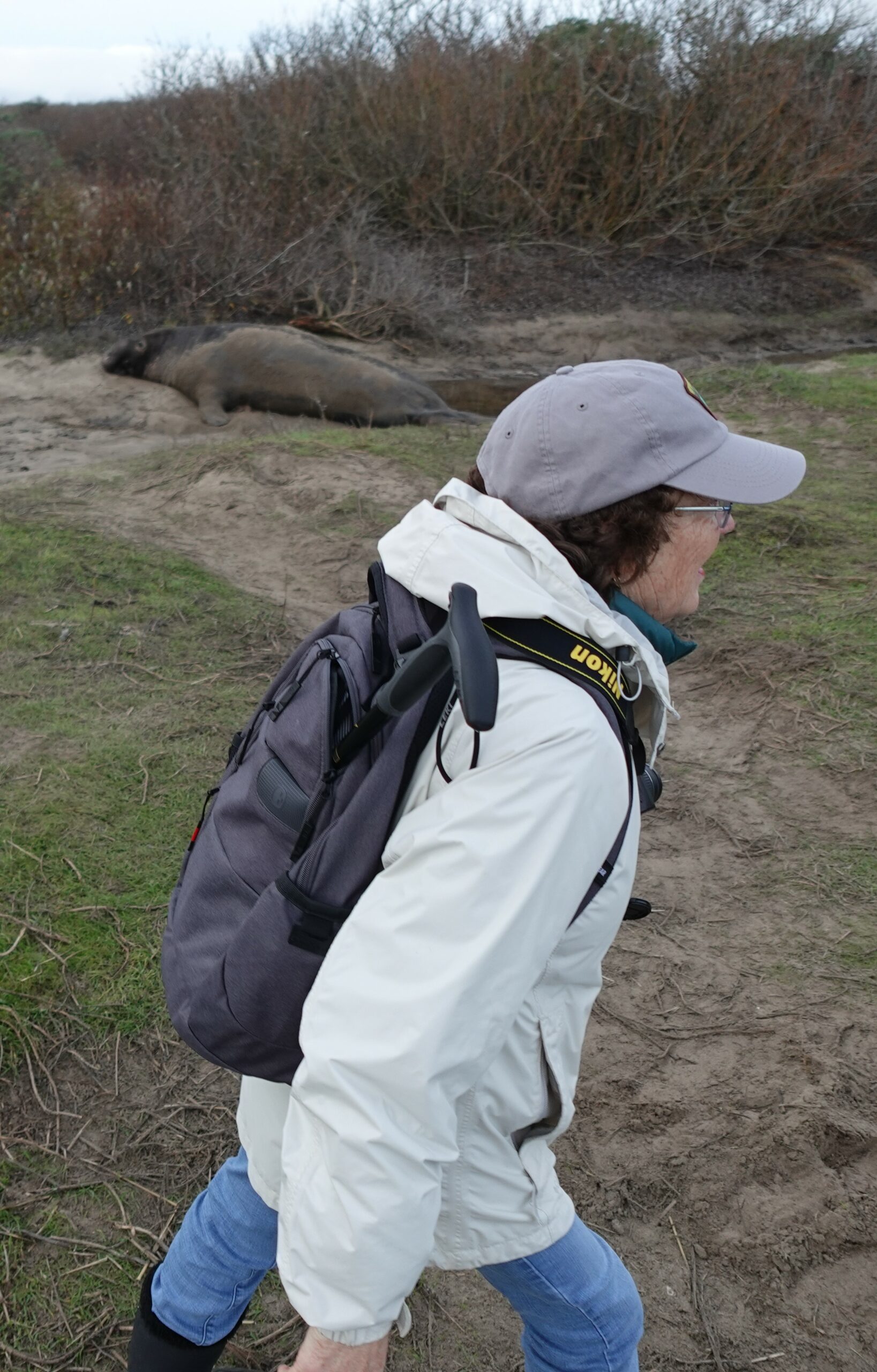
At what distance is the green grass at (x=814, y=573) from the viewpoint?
179 inches

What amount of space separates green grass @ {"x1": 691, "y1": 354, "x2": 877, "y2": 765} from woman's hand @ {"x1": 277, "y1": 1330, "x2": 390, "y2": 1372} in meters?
3.43

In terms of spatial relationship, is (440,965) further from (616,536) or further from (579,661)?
(616,536)

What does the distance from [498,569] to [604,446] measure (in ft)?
0.92

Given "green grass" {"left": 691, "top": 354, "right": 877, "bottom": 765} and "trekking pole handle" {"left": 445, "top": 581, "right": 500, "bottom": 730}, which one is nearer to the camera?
"trekking pole handle" {"left": 445, "top": 581, "right": 500, "bottom": 730}

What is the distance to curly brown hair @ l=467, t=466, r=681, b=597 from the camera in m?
1.51

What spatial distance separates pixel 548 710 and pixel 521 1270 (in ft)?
2.88

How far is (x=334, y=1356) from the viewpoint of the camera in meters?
1.14

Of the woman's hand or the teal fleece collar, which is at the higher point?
the teal fleece collar

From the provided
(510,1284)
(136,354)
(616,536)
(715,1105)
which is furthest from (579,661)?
(136,354)

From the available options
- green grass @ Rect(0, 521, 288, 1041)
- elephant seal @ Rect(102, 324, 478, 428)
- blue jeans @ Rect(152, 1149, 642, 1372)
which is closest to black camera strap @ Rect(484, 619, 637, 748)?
blue jeans @ Rect(152, 1149, 642, 1372)

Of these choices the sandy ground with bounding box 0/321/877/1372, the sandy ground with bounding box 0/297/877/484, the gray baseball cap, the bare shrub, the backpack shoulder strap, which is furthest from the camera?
the bare shrub

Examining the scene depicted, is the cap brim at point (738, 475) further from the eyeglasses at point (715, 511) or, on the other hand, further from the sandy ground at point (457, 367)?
the sandy ground at point (457, 367)

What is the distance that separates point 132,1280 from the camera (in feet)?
7.39

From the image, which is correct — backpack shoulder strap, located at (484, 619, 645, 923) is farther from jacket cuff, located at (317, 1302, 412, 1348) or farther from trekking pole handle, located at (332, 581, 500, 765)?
jacket cuff, located at (317, 1302, 412, 1348)
